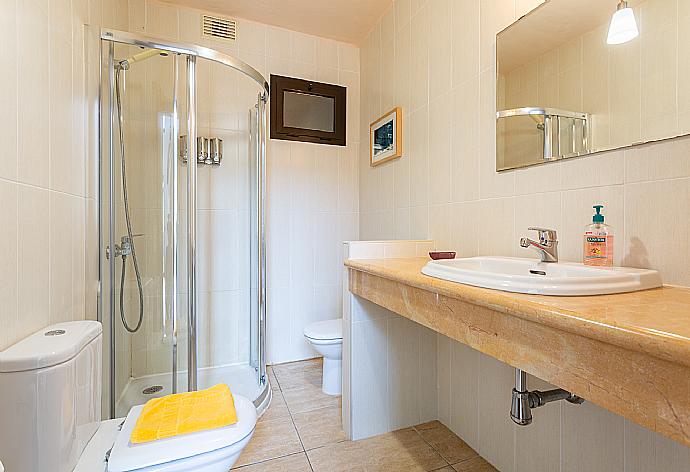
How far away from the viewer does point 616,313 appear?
2.25 feet

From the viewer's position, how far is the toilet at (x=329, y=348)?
7.05 ft

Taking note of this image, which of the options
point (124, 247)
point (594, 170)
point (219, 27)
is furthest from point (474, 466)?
point (219, 27)

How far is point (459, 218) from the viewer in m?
1.81

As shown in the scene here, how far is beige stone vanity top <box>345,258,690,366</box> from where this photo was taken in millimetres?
555

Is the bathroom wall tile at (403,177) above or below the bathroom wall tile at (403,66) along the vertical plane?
below

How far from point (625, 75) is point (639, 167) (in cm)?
28

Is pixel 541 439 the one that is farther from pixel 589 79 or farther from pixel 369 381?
pixel 589 79

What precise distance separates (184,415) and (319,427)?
0.95m

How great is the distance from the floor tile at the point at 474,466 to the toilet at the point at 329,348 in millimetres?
770

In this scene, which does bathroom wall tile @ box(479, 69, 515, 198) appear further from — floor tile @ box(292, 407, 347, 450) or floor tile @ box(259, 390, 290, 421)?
floor tile @ box(259, 390, 290, 421)

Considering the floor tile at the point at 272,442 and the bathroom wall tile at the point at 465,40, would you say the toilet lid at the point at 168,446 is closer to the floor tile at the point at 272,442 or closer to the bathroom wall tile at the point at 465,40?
the floor tile at the point at 272,442

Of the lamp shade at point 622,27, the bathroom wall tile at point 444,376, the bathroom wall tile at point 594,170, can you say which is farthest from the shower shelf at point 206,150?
the lamp shade at point 622,27

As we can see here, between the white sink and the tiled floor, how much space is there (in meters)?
0.94

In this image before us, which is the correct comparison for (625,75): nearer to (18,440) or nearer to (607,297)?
(607,297)
